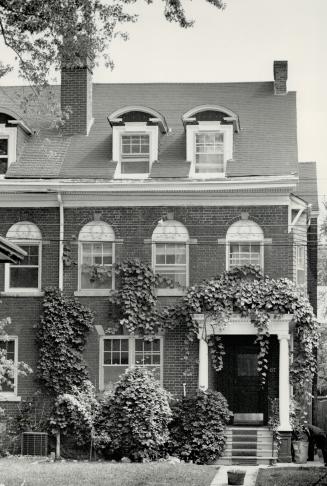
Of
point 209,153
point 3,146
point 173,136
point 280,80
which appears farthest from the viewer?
point 280,80

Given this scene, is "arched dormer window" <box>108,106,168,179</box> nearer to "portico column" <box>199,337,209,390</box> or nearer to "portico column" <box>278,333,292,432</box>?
"portico column" <box>199,337,209,390</box>

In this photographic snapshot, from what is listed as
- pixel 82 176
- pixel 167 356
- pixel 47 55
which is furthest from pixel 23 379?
pixel 47 55

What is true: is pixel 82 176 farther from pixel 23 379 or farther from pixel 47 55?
pixel 47 55

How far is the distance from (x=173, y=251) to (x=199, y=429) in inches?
211

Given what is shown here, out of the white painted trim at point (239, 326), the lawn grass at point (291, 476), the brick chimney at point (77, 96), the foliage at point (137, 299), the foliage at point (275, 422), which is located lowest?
the lawn grass at point (291, 476)

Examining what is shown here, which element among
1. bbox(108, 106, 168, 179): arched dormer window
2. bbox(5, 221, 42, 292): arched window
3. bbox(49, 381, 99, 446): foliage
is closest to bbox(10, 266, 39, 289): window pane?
bbox(5, 221, 42, 292): arched window

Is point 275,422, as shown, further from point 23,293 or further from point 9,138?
point 9,138

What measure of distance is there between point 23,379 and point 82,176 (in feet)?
20.1

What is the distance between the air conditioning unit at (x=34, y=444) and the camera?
99.4 ft

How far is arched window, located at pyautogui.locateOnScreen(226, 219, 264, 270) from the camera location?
31.5 metres

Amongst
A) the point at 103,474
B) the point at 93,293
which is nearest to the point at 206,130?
the point at 93,293

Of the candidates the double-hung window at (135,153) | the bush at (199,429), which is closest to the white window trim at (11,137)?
the double-hung window at (135,153)

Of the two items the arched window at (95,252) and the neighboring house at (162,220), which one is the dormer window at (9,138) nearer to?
the neighboring house at (162,220)

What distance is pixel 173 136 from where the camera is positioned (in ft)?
110
